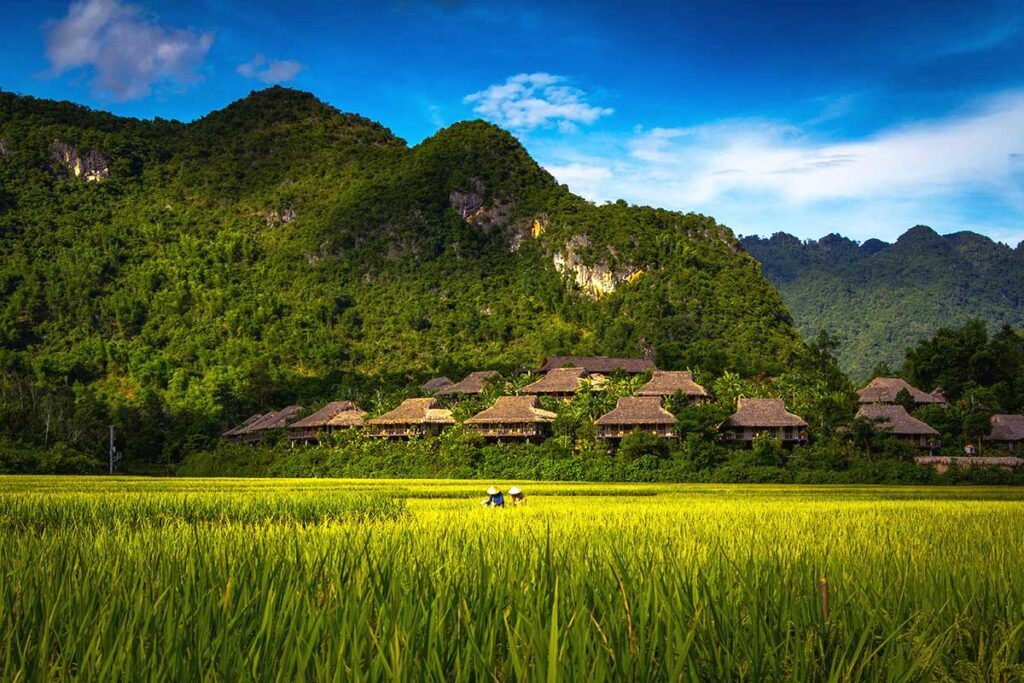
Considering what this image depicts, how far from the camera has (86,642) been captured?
263 cm

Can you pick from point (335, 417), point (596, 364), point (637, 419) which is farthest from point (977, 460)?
point (596, 364)

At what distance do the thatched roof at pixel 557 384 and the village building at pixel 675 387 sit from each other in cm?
657

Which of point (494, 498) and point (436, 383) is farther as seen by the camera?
point (436, 383)

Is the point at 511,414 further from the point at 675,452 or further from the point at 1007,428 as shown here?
the point at 1007,428

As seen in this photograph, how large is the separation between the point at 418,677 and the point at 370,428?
53.3 m

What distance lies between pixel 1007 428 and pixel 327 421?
149ft

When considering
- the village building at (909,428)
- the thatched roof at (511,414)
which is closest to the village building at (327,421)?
the thatched roof at (511,414)

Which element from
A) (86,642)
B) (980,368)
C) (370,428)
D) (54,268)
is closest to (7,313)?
(54,268)

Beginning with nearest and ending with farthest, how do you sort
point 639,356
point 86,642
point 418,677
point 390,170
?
point 418,677
point 86,642
point 639,356
point 390,170

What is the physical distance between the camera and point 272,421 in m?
64.3

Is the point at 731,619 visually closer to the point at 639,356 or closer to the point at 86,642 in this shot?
the point at 86,642

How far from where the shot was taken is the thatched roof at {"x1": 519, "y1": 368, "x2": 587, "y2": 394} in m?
63.1

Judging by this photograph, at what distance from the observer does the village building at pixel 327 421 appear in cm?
5747

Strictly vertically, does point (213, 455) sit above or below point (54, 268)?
below
